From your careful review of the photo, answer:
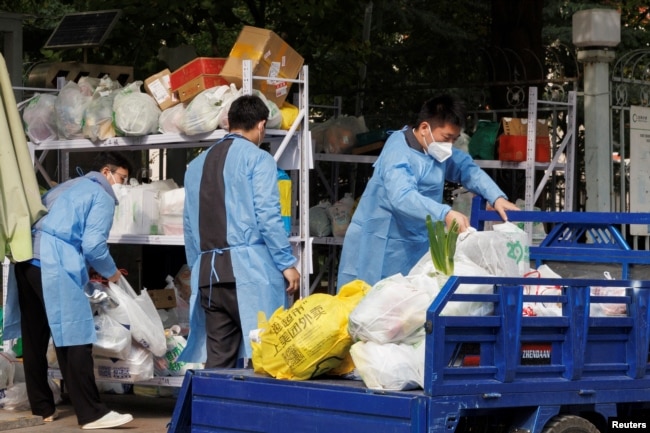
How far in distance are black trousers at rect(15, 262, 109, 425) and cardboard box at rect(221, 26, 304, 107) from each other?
69.6 inches

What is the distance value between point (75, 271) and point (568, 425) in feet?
11.7

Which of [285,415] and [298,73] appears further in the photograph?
[298,73]

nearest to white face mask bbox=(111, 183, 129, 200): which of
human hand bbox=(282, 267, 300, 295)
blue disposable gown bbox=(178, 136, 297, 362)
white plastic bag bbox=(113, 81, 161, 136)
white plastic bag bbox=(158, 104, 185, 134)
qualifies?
white plastic bag bbox=(113, 81, 161, 136)

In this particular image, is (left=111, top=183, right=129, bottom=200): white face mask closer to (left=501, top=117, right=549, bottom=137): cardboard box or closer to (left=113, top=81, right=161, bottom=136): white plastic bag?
(left=113, top=81, right=161, bottom=136): white plastic bag

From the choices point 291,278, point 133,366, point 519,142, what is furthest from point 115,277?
point 519,142

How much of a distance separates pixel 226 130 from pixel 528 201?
275 centimetres

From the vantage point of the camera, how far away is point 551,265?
641cm

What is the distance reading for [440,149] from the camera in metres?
6.62

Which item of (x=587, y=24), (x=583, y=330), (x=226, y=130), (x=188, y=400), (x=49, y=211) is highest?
(x=587, y=24)

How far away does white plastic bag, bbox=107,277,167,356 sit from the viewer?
24.9 ft

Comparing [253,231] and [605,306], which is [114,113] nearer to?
[253,231]

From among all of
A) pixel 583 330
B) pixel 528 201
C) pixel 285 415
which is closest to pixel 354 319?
pixel 285 415

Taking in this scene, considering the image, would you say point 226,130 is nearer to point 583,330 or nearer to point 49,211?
point 49,211

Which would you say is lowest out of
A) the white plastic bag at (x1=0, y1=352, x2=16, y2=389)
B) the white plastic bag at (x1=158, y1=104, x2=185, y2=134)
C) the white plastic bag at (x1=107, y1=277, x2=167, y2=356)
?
the white plastic bag at (x1=0, y1=352, x2=16, y2=389)
